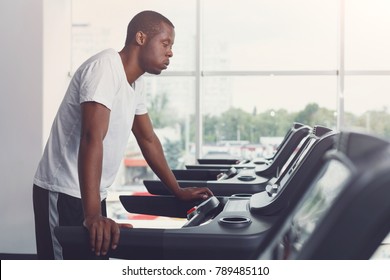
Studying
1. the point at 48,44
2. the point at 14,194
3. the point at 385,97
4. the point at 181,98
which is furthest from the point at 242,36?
the point at 14,194

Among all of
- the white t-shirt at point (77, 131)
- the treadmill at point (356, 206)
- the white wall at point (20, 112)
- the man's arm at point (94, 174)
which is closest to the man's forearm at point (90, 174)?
the man's arm at point (94, 174)

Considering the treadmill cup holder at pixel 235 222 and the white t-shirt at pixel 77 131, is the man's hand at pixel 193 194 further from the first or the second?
the treadmill cup holder at pixel 235 222

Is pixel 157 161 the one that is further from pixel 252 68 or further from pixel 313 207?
pixel 252 68

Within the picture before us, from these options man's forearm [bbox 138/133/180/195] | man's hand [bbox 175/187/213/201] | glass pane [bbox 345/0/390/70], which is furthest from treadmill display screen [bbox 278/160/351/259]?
glass pane [bbox 345/0/390/70]

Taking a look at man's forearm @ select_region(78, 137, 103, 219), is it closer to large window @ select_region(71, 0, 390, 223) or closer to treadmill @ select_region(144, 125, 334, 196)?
treadmill @ select_region(144, 125, 334, 196)

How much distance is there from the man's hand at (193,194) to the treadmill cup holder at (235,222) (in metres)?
0.62

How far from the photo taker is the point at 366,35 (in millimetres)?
4379

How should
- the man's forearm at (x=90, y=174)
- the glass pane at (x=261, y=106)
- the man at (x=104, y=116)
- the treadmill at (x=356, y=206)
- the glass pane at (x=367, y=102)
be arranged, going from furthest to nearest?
the glass pane at (x=261, y=106), the glass pane at (x=367, y=102), the man at (x=104, y=116), the man's forearm at (x=90, y=174), the treadmill at (x=356, y=206)

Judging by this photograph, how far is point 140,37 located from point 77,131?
0.39 metres

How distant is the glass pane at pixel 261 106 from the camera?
446cm

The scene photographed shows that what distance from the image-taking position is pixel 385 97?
437 cm

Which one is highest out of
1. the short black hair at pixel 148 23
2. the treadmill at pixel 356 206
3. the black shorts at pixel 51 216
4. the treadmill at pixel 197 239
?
the short black hair at pixel 148 23
